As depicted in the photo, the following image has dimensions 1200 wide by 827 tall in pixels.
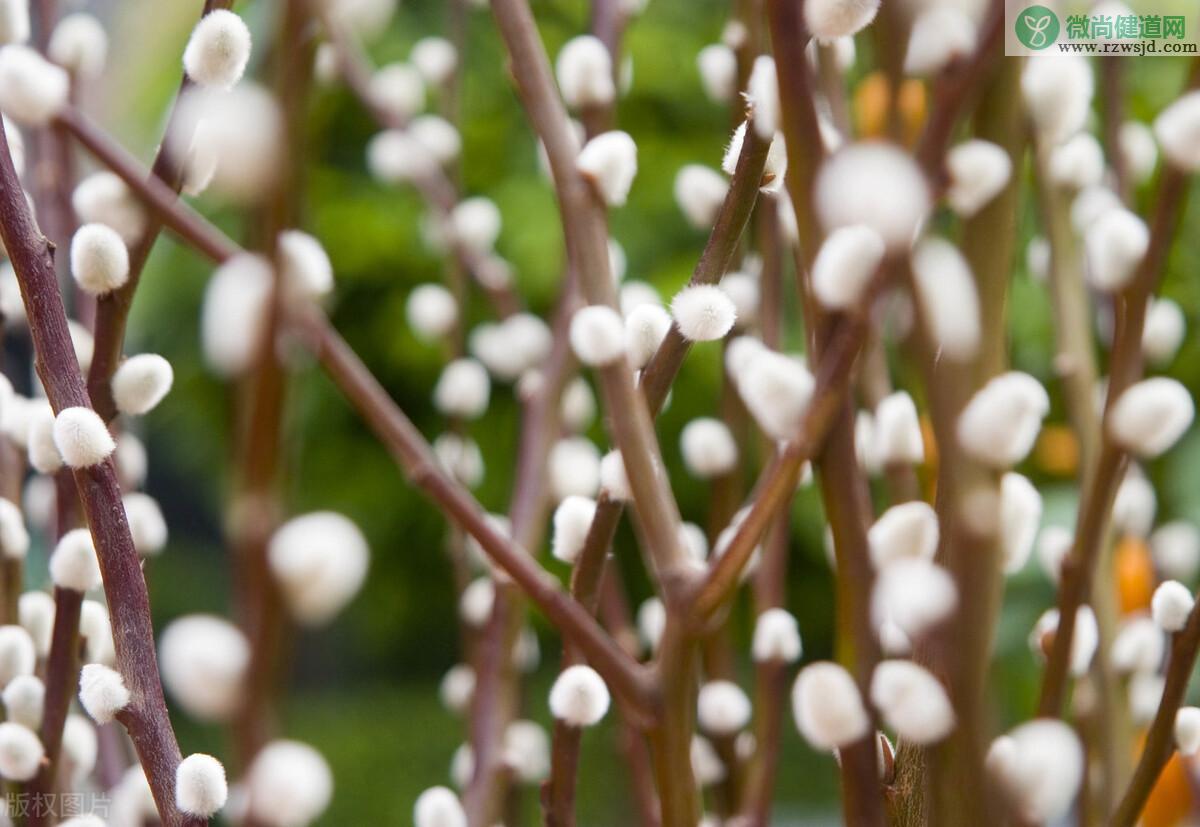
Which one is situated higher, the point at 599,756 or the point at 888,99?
the point at 599,756

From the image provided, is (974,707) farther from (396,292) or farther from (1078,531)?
(396,292)

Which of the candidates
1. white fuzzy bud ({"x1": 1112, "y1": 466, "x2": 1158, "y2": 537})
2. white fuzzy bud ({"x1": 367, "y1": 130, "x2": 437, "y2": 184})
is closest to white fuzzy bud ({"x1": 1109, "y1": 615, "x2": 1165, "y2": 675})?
white fuzzy bud ({"x1": 1112, "y1": 466, "x2": 1158, "y2": 537})

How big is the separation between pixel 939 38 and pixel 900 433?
0.10 m

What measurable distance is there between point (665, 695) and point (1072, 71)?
0.11 metres

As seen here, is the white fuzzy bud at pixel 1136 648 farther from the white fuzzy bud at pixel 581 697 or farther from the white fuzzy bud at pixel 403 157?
the white fuzzy bud at pixel 403 157

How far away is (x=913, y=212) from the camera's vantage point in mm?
126

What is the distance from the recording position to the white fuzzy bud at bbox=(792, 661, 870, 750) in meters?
0.14

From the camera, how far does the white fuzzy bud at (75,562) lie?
0.21 meters

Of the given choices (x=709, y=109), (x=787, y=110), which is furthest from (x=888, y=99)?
(x=709, y=109)

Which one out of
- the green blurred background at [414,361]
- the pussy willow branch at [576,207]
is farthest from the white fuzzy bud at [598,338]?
the green blurred background at [414,361]

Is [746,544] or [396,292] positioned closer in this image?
[746,544]

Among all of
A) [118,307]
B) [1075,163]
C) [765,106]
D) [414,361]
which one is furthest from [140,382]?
[414,361]

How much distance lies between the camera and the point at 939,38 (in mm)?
145

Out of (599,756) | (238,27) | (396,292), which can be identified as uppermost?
(396,292)
